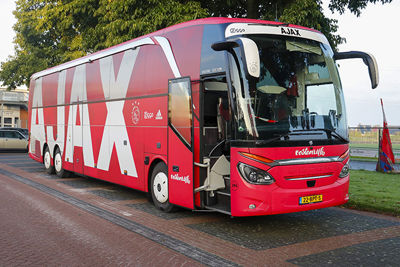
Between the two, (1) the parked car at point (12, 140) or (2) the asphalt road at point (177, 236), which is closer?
(2) the asphalt road at point (177, 236)

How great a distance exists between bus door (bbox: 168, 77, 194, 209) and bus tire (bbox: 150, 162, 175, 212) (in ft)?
0.88

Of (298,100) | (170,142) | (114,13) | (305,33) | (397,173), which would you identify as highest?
(114,13)

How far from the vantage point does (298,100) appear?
21.2 feet

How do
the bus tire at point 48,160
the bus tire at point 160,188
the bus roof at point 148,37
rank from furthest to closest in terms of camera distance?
the bus tire at point 48,160, the bus tire at point 160,188, the bus roof at point 148,37

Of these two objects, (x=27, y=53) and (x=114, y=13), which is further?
(x=27, y=53)

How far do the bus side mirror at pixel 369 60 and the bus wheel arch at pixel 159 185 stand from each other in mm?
3902

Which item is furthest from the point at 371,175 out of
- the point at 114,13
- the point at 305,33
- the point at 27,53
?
the point at 27,53

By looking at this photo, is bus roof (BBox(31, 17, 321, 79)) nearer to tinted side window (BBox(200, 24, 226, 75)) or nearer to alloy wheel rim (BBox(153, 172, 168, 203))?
tinted side window (BBox(200, 24, 226, 75))

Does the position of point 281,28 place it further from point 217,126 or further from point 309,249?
point 309,249

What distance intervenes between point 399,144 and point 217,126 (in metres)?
13.3

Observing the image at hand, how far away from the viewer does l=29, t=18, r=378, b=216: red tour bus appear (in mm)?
6176

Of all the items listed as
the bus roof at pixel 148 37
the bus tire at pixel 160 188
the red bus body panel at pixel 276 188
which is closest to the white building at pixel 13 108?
the bus roof at pixel 148 37

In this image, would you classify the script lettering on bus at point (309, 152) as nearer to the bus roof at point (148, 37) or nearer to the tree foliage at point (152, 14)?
the bus roof at point (148, 37)

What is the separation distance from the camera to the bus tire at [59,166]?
1345 cm
